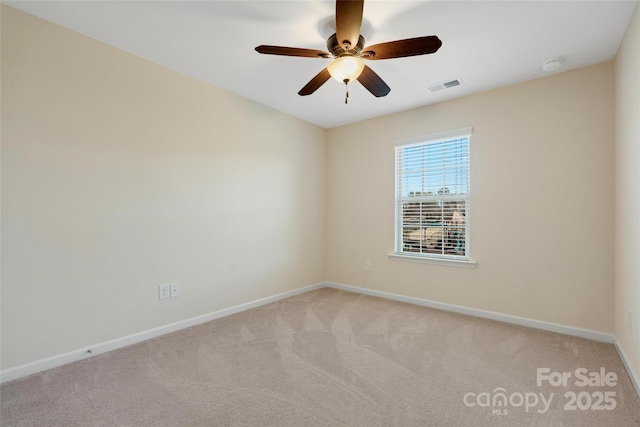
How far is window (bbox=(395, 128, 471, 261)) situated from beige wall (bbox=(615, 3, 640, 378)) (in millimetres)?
1239

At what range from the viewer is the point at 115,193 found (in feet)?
8.09

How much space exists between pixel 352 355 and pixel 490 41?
2.76 meters

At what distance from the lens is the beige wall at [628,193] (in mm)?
1922

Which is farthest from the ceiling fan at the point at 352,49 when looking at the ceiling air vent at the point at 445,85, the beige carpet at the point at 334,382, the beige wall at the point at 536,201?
the beige carpet at the point at 334,382

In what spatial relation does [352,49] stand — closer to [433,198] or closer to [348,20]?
[348,20]

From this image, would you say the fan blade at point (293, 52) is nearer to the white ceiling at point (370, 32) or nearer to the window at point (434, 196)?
the white ceiling at point (370, 32)

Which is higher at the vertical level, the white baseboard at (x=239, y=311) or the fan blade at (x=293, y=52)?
the fan blade at (x=293, y=52)

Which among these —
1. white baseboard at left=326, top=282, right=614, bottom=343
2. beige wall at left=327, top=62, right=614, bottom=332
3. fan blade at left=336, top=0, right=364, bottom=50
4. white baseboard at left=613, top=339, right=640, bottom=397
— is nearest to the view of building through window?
beige wall at left=327, top=62, right=614, bottom=332

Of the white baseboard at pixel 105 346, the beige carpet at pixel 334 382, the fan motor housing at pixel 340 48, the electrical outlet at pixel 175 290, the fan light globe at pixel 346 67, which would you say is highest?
the fan motor housing at pixel 340 48

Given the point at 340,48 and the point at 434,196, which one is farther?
the point at 434,196

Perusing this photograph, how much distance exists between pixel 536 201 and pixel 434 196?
1.05 meters

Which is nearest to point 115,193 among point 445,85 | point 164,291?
point 164,291

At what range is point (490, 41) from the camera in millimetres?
2311

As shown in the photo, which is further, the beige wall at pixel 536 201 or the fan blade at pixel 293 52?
the beige wall at pixel 536 201
